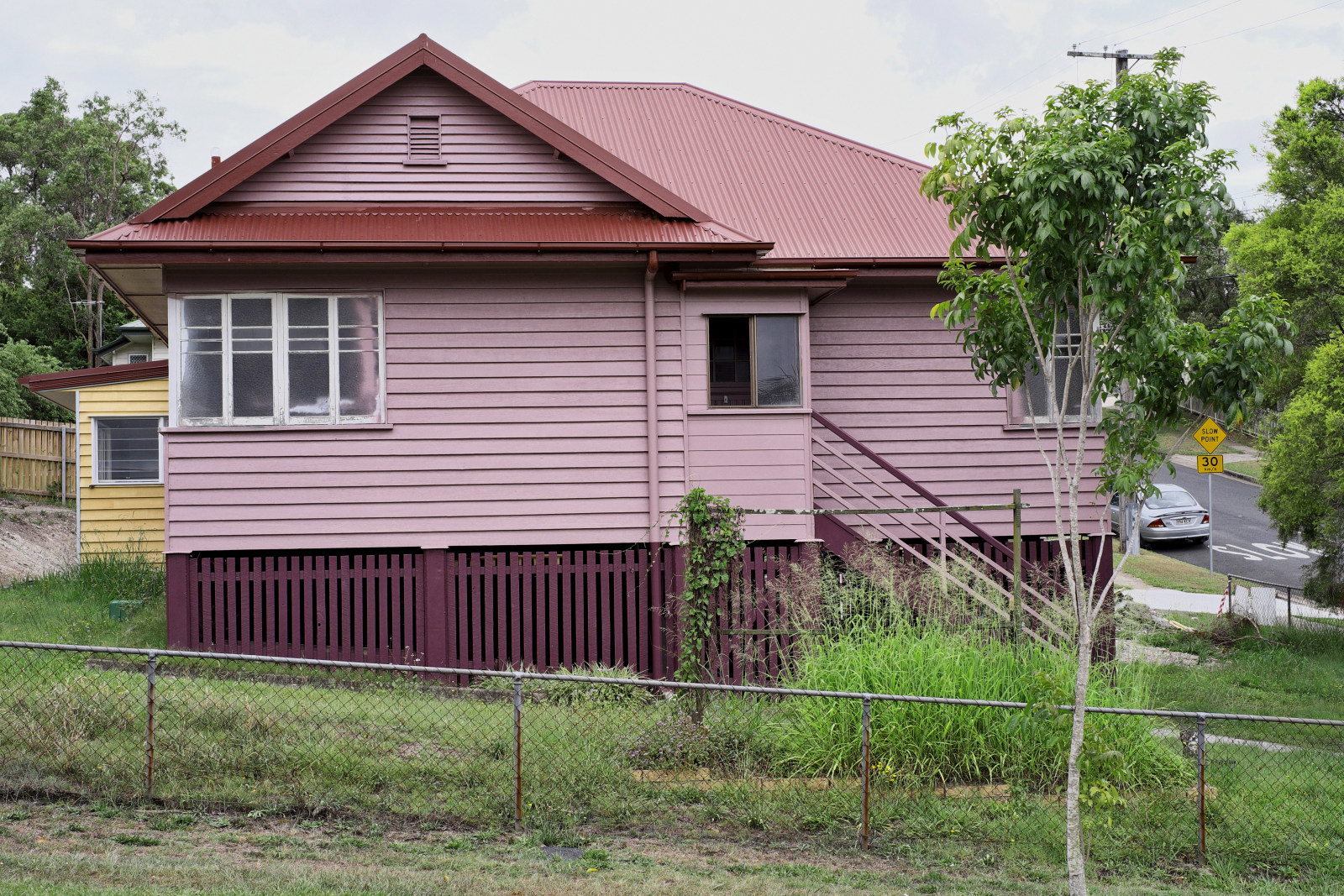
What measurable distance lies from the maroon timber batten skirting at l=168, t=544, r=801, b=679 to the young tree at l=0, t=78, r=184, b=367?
34.1m

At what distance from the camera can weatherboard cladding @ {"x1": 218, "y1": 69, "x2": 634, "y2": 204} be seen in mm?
10891

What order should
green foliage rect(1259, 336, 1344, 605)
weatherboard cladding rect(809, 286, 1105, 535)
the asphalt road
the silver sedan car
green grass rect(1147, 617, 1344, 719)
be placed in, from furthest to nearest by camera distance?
1. the silver sedan car
2. the asphalt road
3. green foliage rect(1259, 336, 1344, 605)
4. weatherboard cladding rect(809, 286, 1105, 535)
5. green grass rect(1147, 617, 1344, 719)

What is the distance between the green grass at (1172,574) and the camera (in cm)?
2077

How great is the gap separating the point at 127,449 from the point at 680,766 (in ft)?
47.3

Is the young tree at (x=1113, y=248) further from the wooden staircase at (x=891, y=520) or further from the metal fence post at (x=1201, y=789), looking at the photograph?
the wooden staircase at (x=891, y=520)

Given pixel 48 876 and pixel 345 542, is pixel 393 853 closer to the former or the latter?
pixel 48 876

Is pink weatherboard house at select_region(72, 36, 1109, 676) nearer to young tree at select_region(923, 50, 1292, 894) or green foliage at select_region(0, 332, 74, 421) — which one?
young tree at select_region(923, 50, 1292, 894)

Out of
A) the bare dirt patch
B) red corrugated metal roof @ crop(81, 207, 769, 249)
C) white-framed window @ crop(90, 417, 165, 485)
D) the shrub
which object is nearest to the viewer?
the shrub

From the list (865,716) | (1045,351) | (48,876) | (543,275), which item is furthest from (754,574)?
(48,876)

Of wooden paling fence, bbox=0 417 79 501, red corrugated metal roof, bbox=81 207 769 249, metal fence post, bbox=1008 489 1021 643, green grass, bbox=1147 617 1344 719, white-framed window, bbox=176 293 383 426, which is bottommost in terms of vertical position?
green grass, bbox=1147 617 1344 719

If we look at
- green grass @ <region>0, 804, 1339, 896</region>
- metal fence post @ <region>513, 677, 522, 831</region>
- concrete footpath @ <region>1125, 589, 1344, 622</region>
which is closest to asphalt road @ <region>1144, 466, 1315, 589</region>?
concrete footpath @ <region>1125, 589, 1344, 622</region>

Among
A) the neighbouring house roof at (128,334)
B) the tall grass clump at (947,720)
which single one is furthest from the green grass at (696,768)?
the neighbouring house roof at (128,334)

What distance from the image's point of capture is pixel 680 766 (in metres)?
A: 6.93

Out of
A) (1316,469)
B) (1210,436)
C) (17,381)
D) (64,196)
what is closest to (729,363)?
(1210,436)
